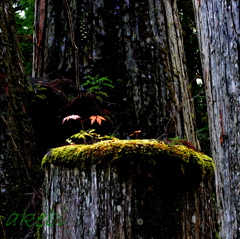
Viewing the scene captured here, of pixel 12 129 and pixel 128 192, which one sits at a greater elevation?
→ pixel 12 129

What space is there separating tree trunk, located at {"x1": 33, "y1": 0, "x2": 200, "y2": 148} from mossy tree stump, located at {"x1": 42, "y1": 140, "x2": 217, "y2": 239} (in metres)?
1.33

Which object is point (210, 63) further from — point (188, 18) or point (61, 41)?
point (188, 18)

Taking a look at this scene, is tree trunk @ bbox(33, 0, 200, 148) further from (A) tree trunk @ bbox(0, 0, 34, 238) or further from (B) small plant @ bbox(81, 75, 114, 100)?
(A) tree trunk @ bbox(0, 0, 34, 238)

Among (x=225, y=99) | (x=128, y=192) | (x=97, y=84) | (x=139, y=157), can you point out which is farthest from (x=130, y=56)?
(x=128, y=192)

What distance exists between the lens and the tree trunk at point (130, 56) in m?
2.96

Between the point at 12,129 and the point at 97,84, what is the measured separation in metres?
0.97

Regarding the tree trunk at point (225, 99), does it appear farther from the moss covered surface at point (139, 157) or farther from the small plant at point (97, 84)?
the small plant at point (97, 84)

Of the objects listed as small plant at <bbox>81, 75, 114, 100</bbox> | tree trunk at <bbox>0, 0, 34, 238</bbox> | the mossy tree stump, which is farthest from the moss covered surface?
small plant at <bbox>81, 75, 114, 100</bbox>

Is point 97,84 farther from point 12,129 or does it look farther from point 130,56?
point 12,129

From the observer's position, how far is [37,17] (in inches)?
136

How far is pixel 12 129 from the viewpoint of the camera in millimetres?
2346

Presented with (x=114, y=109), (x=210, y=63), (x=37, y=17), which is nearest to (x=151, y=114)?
(x=114, y=109)

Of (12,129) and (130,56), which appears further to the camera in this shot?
(130,56)

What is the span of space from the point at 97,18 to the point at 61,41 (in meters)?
0.46
